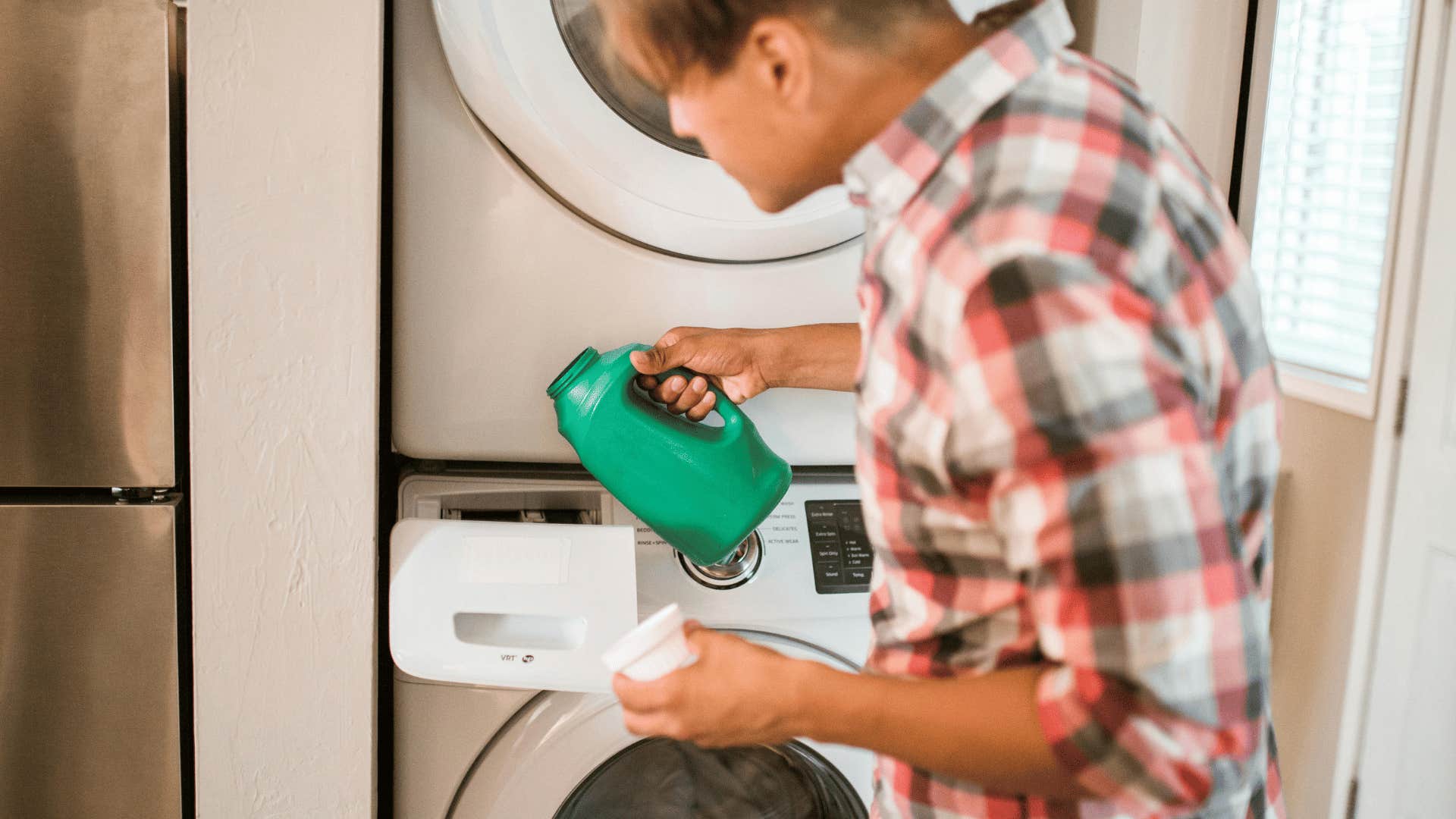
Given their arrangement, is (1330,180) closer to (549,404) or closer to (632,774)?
(549,404)

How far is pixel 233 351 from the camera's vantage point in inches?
36.6

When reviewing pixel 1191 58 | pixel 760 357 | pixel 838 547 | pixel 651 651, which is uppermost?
pixel 1191 58

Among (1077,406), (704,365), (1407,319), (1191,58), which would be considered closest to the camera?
(1077,406)

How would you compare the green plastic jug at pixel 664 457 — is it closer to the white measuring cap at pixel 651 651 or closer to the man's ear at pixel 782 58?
the white measuring cap at pixel 651 651

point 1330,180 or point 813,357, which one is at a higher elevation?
point 1330,180

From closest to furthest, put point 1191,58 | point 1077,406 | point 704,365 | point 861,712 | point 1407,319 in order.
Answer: point 1077,406, point 861,712, point 1407,319, point 704,365, point 1191,58

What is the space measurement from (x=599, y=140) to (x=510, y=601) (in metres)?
0.45

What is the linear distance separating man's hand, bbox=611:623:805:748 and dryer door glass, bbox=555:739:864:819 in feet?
1.78

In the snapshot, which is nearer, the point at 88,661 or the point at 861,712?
the point at 861,712

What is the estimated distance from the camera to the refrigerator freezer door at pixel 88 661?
99 centimetres

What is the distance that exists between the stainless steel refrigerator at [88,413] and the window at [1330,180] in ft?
3.62

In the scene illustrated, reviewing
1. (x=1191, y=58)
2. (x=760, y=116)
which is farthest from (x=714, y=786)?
(x=1191, y=58)

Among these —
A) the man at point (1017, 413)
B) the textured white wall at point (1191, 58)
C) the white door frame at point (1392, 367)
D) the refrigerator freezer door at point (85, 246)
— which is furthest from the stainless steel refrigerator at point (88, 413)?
the white door frame at point (1392, 367)

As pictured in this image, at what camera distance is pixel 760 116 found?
564 mm
